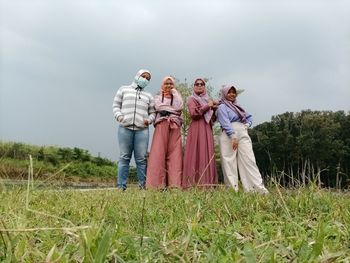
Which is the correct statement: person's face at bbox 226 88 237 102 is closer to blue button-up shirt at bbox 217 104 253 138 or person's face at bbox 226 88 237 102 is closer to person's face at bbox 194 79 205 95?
blue button-up shirt at bbox 217 104 253 138

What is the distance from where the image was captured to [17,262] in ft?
4.45

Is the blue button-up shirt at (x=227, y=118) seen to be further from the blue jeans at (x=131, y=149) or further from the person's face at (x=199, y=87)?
the blue jeans at (x=131, y=149)

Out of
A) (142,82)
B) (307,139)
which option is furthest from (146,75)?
(307,139)

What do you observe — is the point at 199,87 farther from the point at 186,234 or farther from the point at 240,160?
the point at 186,234

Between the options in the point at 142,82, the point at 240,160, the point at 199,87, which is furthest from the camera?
the point at 142,82

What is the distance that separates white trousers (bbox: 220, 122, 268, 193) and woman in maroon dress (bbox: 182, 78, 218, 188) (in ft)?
1.02

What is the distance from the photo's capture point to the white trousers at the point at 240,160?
21.6ft

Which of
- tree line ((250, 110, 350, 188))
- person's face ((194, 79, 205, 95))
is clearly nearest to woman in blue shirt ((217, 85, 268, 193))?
person's face ((194, 79, 205, 95))

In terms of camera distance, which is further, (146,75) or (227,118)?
(146,75)

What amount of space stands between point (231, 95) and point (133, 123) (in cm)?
146

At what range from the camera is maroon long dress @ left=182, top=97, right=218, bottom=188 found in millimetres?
6949

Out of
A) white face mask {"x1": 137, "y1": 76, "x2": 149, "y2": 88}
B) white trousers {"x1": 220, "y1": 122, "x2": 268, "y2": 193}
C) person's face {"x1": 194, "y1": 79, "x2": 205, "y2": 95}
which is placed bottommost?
white trousers {"x1": 220, "y1": 122, "x2": 268, "y2": 193}

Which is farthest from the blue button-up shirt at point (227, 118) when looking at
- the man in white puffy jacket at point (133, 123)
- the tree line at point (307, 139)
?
the tree line at point (307, 139)

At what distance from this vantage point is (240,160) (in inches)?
263
